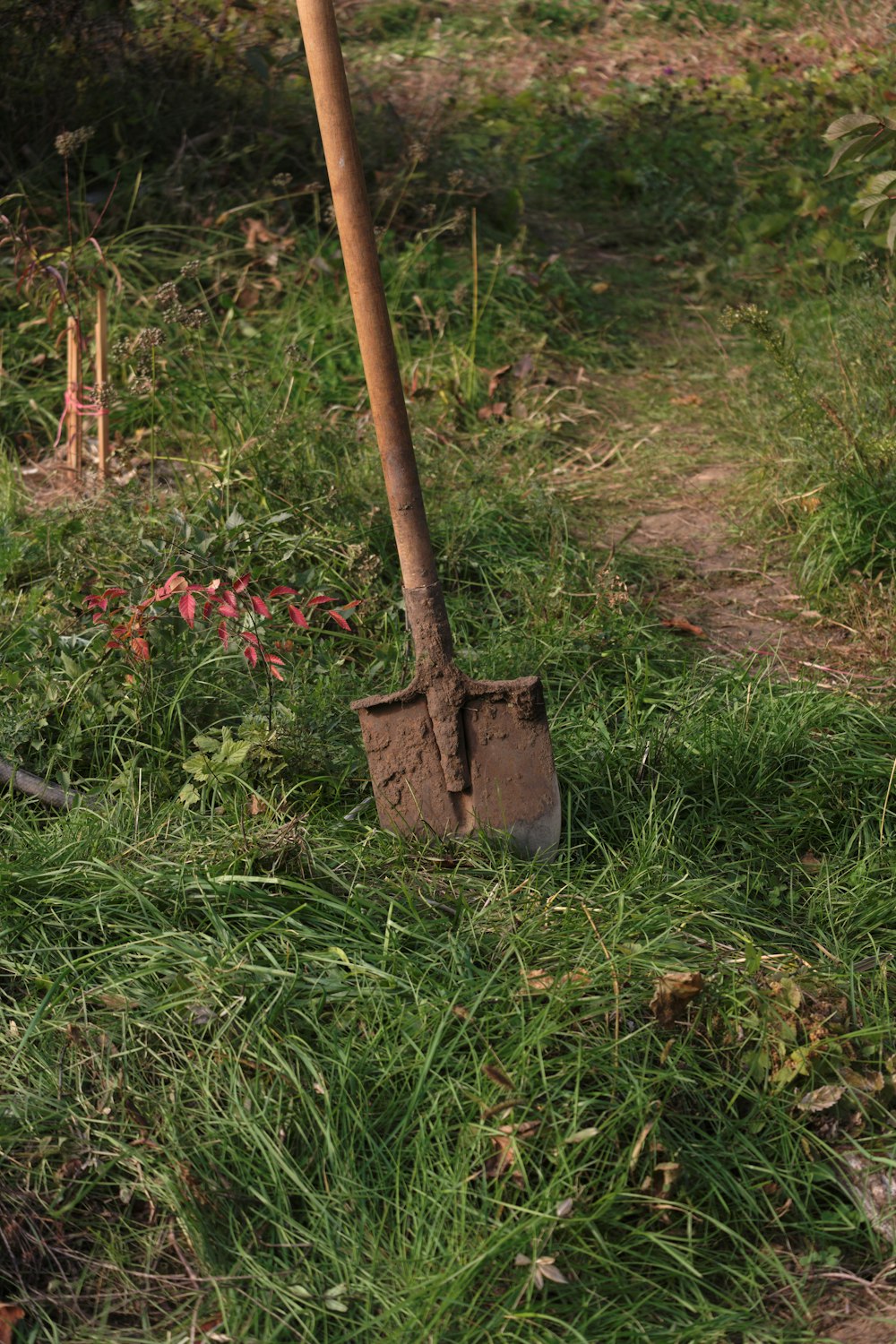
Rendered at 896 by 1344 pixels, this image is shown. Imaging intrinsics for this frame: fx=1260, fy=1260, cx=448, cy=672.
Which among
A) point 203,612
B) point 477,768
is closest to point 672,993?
point 477,768

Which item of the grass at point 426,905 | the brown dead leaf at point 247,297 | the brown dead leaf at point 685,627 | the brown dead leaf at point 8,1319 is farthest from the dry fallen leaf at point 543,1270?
the brown dead leaf at point 247,297

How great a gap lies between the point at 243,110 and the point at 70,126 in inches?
29.7

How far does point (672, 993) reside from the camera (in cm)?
204

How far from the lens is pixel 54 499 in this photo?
3.92m

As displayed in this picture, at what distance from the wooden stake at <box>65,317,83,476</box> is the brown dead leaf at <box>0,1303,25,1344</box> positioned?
2593 mm

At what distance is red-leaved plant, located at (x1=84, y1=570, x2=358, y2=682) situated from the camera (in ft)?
8.43

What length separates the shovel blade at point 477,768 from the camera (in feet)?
8.18

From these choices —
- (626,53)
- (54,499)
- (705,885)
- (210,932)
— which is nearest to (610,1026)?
(705,885)

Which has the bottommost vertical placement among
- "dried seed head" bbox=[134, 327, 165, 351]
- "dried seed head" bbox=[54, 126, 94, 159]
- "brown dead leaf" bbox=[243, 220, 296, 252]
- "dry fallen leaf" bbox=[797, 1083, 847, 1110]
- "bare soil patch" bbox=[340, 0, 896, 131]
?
"dry fallen leaf" bbox=[797, 1083, 847, 1110]

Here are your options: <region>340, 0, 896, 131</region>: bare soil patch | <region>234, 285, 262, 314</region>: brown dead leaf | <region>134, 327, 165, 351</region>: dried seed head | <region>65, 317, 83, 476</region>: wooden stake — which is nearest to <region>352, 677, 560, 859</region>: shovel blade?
<region>134, 327, 165, 351</region>: dried seed head

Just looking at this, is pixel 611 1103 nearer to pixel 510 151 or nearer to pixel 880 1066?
pixel 880 1066

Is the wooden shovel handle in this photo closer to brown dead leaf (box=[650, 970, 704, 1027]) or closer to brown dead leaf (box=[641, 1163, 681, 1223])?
brown dead leaf (box=[650, 970, 704, 1027])

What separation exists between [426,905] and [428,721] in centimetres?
38

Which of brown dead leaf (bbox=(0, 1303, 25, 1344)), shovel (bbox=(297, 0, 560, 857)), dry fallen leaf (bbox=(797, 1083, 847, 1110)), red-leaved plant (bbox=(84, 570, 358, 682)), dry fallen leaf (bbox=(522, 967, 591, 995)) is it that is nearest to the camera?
brown dead leaf (bbox=(0, 1303, 25, 1344))
